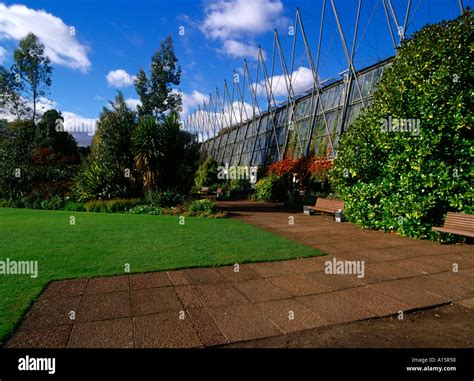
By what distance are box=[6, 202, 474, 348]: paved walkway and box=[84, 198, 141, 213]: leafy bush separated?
9498 mm

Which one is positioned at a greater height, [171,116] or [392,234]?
[171,116]

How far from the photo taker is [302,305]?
3.86 metres

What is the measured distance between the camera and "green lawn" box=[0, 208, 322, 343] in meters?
4.44

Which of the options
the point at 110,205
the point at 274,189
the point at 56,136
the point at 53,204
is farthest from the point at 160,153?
the point at 56,136

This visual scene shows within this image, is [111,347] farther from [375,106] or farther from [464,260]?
[375,106]

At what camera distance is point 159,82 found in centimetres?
3041

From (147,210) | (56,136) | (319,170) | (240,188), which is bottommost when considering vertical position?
(147,210)

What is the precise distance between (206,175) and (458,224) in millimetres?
24875

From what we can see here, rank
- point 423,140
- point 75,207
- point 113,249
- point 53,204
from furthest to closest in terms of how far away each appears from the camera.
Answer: point 53,204 < point 75,207 < point 423,140 < point 113,249

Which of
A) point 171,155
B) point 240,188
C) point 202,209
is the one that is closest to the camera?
point 202,209

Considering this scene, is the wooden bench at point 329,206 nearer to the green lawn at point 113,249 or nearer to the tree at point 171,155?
the green lawn at point 113,249

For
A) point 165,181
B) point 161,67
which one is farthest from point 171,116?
point 161,67

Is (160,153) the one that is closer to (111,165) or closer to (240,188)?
(111,165)

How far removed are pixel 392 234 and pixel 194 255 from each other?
535 centimetres
